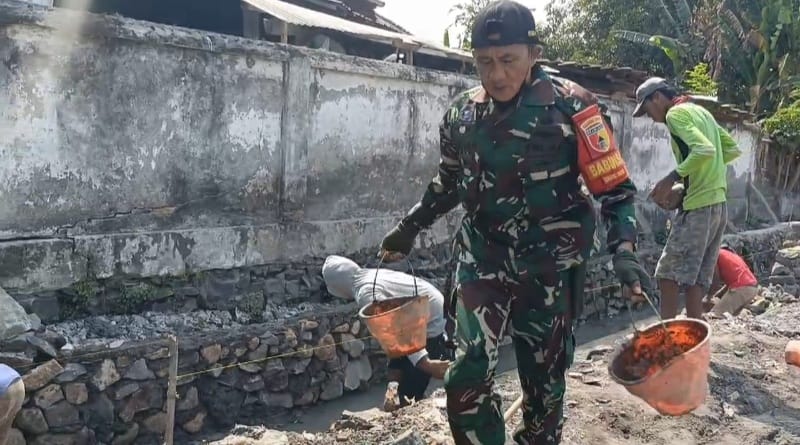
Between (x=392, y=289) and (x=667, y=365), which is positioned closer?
(x=667, y=365)

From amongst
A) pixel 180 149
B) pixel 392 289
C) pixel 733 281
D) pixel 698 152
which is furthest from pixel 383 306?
pixel 733 281

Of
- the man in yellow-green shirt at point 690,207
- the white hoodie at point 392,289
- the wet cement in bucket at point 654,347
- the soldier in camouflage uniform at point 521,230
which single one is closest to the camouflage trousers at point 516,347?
the soldier in camouflage uniform at point 521,230

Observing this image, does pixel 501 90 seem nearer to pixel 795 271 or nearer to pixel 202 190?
pixel 202 190

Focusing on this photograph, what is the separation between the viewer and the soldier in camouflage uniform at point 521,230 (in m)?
2.69

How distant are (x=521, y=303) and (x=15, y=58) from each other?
12.9ft

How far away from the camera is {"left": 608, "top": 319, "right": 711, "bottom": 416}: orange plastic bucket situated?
9.38 feet

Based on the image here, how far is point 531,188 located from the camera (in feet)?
8.94

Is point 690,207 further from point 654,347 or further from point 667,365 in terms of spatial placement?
point 667,365

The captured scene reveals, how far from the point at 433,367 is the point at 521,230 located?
2247 millimetres

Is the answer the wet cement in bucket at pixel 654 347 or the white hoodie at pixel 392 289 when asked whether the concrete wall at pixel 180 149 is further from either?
the wet cement in bucket at pixel 654 347

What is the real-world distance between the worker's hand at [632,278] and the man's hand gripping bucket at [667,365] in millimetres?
35

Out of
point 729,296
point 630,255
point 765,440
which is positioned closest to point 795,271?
point 729,296

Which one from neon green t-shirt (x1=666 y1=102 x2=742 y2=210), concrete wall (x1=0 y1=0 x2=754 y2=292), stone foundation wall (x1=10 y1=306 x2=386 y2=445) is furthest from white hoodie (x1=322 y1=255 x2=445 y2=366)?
neon green t-shirt (x1=666 y1=102 x2=742 y2=210)

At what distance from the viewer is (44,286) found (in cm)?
511
